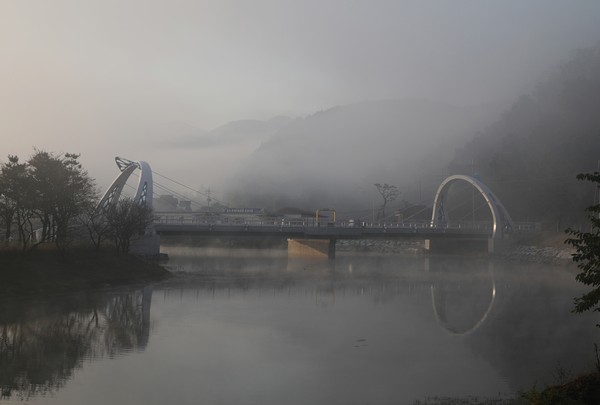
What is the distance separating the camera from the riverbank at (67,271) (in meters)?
34.8

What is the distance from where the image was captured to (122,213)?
54062 mm

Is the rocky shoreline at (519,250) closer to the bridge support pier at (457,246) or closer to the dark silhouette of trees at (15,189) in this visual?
the bridge support pier at (457,246)

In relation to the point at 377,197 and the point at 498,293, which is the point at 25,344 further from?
the point at 377,197

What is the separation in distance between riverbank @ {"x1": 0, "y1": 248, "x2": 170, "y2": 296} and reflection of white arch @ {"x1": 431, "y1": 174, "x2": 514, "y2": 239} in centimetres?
5960

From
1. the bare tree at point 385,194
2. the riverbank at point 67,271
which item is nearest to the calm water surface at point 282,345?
the riverbank at point 67,271

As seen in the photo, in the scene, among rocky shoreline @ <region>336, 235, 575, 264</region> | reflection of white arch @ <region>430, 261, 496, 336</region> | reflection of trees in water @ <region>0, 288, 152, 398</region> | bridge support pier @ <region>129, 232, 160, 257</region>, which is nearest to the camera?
reflection of trees in water @ <region>0, 288, 152, 398</region>

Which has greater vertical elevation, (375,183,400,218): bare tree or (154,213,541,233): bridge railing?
(375,183,400,218): bare tree

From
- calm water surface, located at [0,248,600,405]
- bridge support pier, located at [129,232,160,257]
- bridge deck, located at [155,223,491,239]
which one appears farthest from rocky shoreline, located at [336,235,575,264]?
bridge support pier, located at [129,232,160,257]

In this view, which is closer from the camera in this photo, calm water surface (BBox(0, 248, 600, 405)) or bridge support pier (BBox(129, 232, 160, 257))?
calm water surface (BBox(0, 248, 600, 405))

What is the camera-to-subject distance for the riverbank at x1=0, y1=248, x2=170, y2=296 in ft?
114

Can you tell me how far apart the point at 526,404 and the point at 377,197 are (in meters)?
166

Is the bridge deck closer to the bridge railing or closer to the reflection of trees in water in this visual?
the bridge railing

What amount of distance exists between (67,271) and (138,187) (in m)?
31.7

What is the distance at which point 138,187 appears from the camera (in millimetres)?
71625
